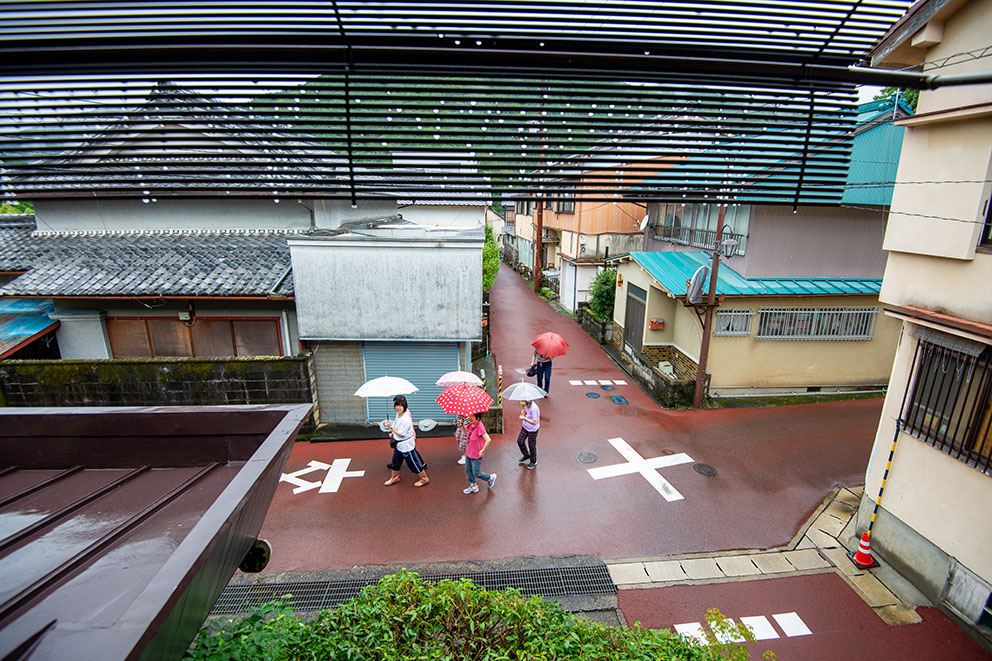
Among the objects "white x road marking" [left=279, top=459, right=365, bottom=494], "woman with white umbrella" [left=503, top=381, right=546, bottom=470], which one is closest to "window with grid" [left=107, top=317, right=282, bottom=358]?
"white x road marking" [left=279, top=459, right=365, bottom=494]

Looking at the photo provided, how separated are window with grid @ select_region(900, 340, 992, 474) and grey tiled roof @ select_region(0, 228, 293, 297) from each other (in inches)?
397

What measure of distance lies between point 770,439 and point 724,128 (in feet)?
28.1

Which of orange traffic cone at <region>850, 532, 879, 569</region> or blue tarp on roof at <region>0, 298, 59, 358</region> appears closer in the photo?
orange traffic cone at <region>850, 532, 879, 569</region>

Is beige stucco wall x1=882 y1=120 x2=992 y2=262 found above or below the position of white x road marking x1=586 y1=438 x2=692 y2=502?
above

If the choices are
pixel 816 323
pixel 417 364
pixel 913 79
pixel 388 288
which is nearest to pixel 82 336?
pixel 388 288

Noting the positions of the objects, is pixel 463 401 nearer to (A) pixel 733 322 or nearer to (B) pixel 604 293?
(A) pixel 733 322

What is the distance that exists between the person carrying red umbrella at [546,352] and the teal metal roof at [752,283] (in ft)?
9.86

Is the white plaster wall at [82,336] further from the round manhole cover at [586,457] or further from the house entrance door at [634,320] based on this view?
the house entrance door at [634,320]

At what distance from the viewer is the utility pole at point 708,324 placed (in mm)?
10466

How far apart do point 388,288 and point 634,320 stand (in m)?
8.19

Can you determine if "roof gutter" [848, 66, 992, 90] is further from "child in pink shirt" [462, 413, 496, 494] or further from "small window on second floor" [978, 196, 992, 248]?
"child in pink shirt" [462, 413, 496, 494]

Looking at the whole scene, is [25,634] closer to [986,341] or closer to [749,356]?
[986,341]

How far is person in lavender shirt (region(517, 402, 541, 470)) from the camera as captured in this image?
8336mm

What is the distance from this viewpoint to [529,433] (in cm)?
840
